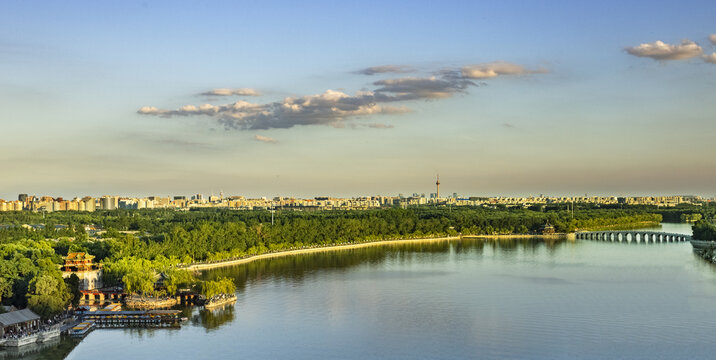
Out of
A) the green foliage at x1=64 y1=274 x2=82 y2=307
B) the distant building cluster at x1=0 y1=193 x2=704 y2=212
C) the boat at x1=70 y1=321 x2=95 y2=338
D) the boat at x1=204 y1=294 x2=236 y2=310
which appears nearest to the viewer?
the boat at x1=70 y1=321 x2=95 y2=338

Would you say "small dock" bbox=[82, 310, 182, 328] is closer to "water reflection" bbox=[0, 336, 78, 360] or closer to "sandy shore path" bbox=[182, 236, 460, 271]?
"water reflection" bbox=[0, 336, 78, 360]

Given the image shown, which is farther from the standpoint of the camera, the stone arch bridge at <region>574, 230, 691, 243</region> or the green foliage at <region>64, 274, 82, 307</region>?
the stone arch bridge at <region>574, 230, 691, 243</region>

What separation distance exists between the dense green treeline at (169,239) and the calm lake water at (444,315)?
3.00 m

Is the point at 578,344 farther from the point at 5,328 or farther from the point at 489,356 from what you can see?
the point at 5,328

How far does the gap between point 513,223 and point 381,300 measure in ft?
140

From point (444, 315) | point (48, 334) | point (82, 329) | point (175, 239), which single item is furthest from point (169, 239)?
point (444, 315)

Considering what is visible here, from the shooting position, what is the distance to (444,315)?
2541cm

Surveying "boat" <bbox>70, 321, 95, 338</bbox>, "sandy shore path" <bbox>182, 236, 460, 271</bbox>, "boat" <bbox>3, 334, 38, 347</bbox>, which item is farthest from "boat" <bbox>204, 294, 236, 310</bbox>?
"sandy shore path" <bbox>182, 236, 460, 271</bbox>

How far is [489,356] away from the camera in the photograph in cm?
1995

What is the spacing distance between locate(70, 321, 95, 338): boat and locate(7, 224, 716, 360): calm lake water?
39cm

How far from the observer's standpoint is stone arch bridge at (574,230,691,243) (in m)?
61.9

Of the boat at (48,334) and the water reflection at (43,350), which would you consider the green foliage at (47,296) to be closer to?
the boat at (48,334)

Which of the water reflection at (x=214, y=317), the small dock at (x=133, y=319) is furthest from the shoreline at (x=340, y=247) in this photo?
the small dock at (x=133, y=319)

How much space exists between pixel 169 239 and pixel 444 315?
23.2m
